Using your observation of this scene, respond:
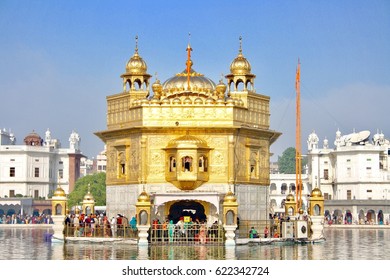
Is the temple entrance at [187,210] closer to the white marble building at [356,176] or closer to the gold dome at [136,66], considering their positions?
the gold dome at [136,66]

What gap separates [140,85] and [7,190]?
5101 centimetres

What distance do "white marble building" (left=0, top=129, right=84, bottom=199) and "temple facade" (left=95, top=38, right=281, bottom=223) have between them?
48.5 m

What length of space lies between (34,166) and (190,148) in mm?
54312

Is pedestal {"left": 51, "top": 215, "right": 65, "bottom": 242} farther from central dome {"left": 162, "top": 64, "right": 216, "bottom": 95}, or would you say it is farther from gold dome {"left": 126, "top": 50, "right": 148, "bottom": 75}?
gold dome {"left": 126, "top": 50, "right": 148, "bottom": 75}

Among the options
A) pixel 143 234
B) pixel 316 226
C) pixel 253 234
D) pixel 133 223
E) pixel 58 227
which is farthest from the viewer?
pixel 316 226

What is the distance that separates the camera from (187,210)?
103ft

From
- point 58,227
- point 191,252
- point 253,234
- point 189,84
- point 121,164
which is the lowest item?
point 191,252

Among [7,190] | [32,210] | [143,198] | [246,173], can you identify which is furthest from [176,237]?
[7,190]

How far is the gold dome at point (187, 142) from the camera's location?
28.9 m

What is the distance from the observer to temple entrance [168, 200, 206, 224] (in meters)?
30.5

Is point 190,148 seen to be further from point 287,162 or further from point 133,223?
point 287,162

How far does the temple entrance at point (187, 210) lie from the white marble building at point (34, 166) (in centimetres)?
4909

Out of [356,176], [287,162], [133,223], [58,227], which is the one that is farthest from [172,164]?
[287,162]
